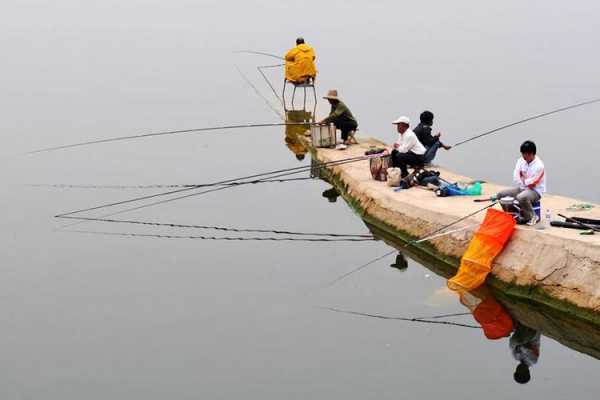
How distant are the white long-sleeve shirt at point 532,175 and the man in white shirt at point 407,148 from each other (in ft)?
9.07

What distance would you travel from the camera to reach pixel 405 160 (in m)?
12.9

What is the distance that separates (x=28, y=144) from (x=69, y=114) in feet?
9.08

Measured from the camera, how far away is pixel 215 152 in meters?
17.9

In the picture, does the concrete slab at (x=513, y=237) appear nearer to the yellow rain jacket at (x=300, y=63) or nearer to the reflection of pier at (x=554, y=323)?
the reflection of pier at (x=554, y=323)

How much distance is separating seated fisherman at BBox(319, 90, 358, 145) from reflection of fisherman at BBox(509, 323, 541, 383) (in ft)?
21.2

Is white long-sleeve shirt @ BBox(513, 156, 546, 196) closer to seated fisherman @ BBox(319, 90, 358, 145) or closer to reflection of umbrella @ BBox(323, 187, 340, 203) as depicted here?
reflection of umbrella @ BBox(323, 187, 340, 203)

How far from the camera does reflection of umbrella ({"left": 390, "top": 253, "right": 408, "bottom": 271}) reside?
11.6 metres

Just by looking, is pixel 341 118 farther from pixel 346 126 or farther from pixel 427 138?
pixel 427 138

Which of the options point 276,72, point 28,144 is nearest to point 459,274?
point 28,144

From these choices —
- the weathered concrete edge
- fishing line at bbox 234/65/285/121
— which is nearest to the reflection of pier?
the weathered concrete edge

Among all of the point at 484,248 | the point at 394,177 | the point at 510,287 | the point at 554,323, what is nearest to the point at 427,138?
the point at 394,177

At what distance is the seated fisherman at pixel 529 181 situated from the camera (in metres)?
9.91

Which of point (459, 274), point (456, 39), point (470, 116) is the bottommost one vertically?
point (459, 274)

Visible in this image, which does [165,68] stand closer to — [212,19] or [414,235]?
[212,19]
